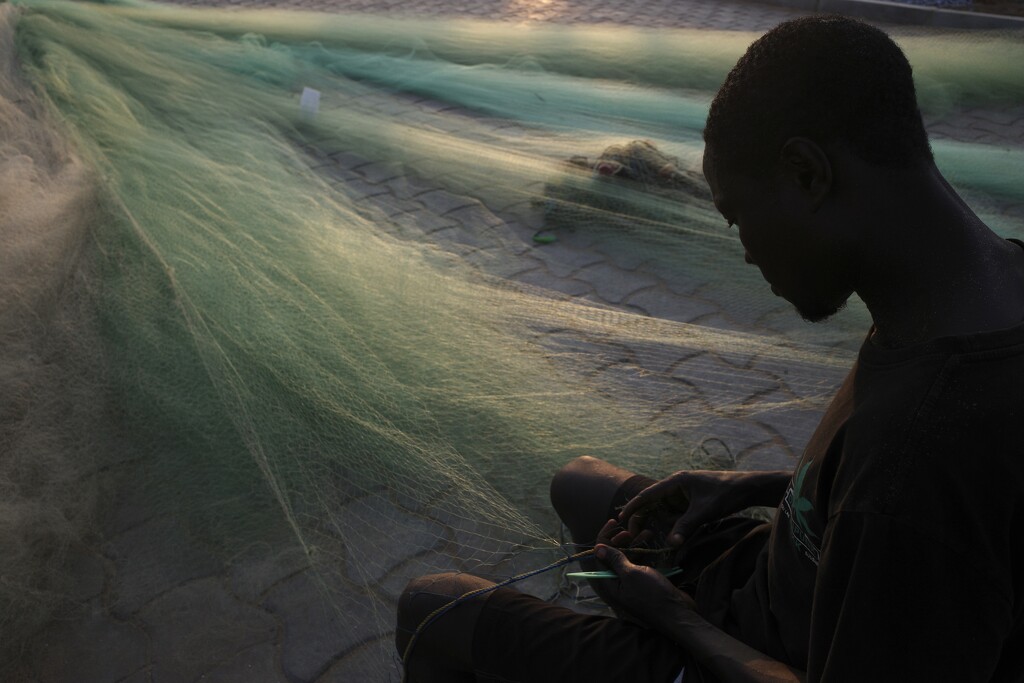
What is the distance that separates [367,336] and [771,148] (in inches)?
68.9

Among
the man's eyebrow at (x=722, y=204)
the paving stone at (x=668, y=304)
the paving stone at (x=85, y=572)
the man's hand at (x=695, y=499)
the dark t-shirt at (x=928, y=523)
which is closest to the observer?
the dark t-shirt at (x=928, y=523)

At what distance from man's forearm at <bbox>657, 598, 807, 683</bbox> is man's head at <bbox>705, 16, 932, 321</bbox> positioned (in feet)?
1.66

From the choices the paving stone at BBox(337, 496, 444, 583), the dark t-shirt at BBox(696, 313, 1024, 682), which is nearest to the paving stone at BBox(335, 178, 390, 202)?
the paving stone at BBox(337, 496, 444, 583)

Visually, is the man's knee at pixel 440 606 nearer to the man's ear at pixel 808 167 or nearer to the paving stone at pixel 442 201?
the man's ear at pixel 808 167

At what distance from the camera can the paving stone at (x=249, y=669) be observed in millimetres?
2025

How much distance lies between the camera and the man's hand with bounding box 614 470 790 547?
5.40 ft

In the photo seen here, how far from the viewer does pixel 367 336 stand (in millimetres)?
2729

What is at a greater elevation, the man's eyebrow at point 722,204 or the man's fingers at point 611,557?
the man's eyebrow at point 722,204

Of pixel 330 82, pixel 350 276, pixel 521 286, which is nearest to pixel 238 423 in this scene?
pixel 350 276

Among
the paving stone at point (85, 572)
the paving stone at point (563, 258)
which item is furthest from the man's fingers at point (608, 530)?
the paving stone at point (563, 258)

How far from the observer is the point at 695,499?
1671 mm

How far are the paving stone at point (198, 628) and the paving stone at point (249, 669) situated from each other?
0.06 feet

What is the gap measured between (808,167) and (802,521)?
0.47 metres

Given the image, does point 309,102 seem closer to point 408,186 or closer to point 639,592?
point 408,186
